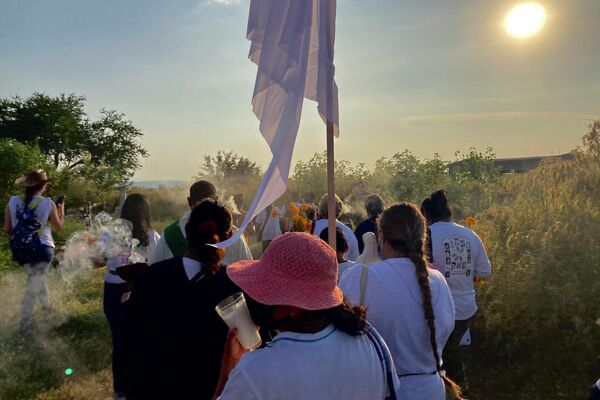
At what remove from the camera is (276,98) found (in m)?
2.55

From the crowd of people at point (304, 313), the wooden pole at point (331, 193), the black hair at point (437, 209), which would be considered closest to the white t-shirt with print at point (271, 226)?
the crowd of people at point (304, 313)

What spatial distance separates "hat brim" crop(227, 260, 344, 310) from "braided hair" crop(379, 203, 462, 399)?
79 centimetres

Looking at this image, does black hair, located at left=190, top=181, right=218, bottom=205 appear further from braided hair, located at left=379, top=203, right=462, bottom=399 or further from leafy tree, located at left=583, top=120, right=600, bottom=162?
leafy tree, located at left=583, top=120, right=600, bottom=162

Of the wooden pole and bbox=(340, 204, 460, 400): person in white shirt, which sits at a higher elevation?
the wooden pole

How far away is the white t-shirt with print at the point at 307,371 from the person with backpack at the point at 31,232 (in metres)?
5.33

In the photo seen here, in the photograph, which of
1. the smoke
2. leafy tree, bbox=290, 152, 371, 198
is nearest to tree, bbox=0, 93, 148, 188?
leafy tree, bbox=290, 152, 371, 198

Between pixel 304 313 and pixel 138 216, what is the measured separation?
9.86 ft

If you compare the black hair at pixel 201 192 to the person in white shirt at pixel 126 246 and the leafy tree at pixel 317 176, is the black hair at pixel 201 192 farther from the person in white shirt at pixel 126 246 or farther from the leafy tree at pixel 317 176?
the leafy tree at pixel 317 176

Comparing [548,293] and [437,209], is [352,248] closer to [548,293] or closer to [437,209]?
[437,209]

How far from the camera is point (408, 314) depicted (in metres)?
2.22

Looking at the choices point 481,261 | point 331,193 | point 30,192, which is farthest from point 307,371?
point 30,192

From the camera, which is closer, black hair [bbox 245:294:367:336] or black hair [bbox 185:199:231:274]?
black hair [bbox 245:294:367:336]

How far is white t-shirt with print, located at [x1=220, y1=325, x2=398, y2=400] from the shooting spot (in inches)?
55.1

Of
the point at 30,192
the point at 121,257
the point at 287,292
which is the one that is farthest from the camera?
the point at 30,192
